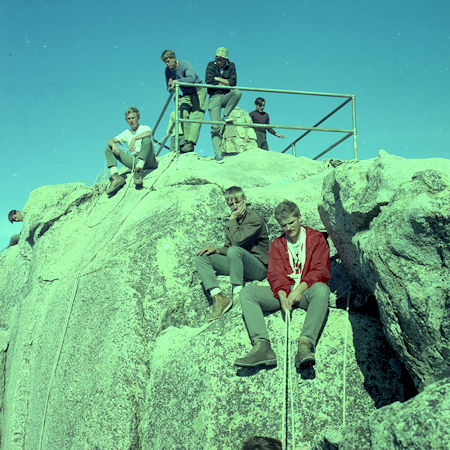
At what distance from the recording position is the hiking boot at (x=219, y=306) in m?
6.08

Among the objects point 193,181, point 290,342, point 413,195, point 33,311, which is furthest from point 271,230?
point 33,311

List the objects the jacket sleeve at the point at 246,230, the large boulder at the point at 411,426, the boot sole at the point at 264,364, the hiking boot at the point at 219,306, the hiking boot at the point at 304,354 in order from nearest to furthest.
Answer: the large boulder at the point at 411,426 → the hiking boot at the point at 304,354 → the boot sole at the point at 264,364 → the hiking boot at the point at 219,306 → the jacket sleeve at the point at 246,230

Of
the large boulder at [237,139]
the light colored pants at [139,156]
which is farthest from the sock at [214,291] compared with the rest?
the large boulder at [237,139]

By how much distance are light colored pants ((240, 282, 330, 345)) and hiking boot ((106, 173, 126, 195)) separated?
4.80 m

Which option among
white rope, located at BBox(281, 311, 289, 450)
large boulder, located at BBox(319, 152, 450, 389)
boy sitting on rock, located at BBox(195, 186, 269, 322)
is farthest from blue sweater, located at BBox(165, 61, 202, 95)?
white rope, located at BBox(281, 311, 289, 450)

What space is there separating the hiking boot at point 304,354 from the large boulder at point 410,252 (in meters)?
0.76

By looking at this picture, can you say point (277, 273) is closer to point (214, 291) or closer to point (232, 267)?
point (232, 267)

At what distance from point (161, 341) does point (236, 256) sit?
1.31 meters

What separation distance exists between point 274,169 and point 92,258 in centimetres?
357

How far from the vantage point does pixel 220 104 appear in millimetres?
9367

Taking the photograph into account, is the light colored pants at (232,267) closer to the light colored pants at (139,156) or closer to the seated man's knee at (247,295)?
the seated man's knee at (247,295)

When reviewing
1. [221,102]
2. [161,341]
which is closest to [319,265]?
[161,341]

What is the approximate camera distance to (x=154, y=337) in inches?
245

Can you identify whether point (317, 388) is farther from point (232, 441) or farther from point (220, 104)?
point (220, 104)
